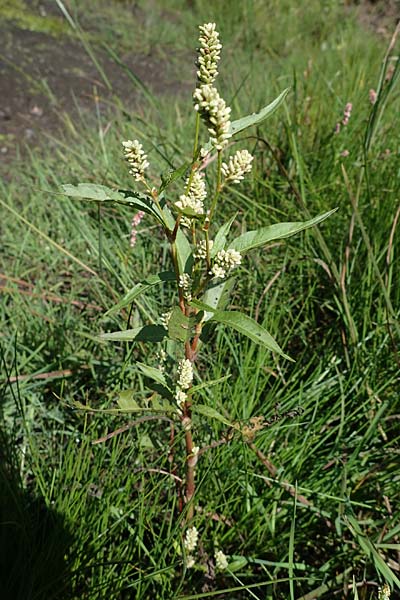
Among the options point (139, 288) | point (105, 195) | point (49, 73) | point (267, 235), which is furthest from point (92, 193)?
point (49, 73)

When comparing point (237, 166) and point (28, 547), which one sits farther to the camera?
point (28, 547)

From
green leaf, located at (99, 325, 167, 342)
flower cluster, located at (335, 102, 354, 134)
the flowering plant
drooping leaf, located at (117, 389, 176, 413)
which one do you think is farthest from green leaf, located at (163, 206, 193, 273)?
flower cluster, located at (335, 102, 354, 134)

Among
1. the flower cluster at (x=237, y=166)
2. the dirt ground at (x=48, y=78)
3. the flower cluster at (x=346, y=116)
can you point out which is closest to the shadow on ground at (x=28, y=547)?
the flower cluster at (x=237, y=166)

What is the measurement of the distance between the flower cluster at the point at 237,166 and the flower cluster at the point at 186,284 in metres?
0.15

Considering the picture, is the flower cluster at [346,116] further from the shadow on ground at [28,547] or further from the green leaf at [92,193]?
the shadow on ground at [28,547]

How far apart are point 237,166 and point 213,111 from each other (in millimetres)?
101

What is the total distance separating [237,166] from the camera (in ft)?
2.35

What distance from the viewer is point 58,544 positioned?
964mm

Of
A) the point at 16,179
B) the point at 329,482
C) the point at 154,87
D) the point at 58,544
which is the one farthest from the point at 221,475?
the point at 154,87

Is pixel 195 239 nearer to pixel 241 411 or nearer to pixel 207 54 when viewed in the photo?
pixel 207 54

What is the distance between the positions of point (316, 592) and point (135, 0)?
6006 millimetres

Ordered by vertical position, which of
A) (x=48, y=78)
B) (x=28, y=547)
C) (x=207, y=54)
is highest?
(x=48, y=78)

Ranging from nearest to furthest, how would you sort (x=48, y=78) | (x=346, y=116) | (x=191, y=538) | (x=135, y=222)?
1. (x=191, y=538)
2. (x=135, y=222)
3. (x=346, y=116)
4. (x=48, y=78)

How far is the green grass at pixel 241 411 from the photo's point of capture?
0.99 metres
